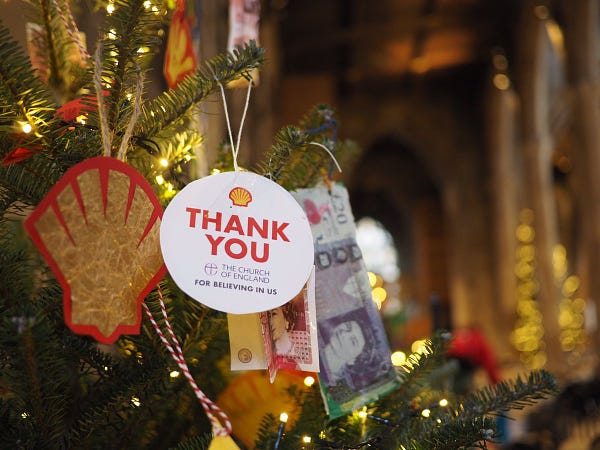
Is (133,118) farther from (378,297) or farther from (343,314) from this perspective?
(378,297)

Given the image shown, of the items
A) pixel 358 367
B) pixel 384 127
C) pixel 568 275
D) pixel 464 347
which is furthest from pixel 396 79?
pixel 358 367

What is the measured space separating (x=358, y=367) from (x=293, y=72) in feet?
41.8

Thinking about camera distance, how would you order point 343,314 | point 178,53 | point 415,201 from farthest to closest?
point 415,201, point 178,53, point 343,314

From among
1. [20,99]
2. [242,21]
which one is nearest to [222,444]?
[20,99]

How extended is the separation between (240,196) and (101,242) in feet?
0.66

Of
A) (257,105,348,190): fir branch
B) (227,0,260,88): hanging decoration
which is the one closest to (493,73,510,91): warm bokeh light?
(227,0,260,88): hanging decoration

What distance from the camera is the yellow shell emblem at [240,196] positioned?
90 cm

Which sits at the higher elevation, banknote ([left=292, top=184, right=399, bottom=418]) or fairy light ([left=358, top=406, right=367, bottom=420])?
banknote ([left=292, top=184, right=399, bottom=418])

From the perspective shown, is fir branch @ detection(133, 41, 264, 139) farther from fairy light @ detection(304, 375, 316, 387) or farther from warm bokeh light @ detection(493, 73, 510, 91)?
warm bokeh light @ detection(493, 73, 510, 91)

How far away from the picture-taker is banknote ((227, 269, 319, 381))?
0.94 metres

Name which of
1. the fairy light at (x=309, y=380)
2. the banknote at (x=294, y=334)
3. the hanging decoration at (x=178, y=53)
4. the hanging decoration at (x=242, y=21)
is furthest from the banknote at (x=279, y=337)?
the hanging decoration at (x=242, y=21)

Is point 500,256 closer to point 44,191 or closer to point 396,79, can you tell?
point 396,79

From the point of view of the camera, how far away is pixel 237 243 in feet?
2.86

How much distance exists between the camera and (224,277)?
846 mm
